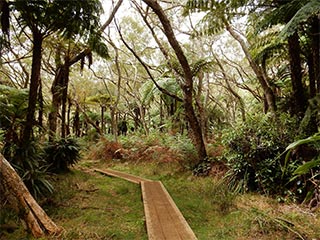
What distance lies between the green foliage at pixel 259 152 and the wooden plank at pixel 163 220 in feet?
4.68

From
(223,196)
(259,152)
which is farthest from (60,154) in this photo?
(259,152)

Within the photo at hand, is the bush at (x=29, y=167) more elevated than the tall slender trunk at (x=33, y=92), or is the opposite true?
the tall slender trunk at (x=33, y=92)

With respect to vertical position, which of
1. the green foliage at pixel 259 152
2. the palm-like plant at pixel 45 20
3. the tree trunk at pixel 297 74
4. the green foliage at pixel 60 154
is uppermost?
the palm-like plant at pixel 45 20

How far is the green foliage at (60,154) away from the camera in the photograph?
7392 mm

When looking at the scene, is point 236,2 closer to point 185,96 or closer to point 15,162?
point 185,96

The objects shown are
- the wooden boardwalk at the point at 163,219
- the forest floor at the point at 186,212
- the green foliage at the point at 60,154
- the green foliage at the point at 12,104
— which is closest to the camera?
the wooden boardwalk at the point at 163,219

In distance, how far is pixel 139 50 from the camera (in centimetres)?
1509

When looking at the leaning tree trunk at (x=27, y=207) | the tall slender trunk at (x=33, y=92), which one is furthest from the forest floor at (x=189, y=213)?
the tall slender trunk at (x=33, y=92)

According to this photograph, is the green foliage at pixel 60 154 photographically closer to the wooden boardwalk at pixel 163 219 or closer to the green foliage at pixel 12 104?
the green foliage at pixel 12 104

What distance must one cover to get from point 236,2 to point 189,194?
369 cm

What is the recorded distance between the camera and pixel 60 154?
24.5ft

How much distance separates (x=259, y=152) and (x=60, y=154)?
5056 mm

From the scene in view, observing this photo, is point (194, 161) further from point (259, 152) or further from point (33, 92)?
point (33, 92)

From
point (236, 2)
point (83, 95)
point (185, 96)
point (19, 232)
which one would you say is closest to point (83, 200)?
point (19, 232)
